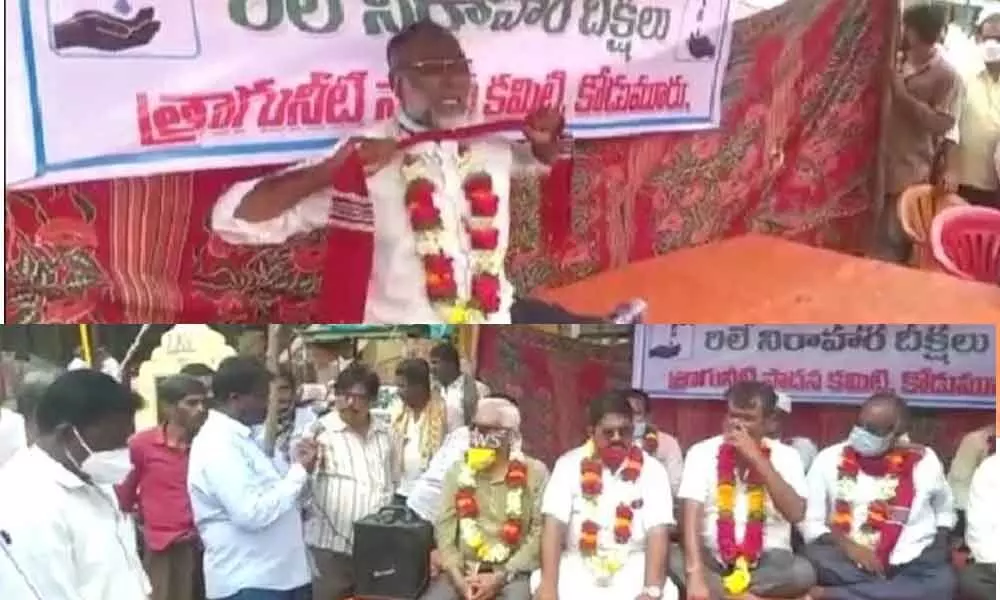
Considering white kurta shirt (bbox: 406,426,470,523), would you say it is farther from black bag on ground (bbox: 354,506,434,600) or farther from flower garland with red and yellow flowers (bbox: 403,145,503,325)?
flower garland with red and yellow flowers (bbox: 403,145,503,325)

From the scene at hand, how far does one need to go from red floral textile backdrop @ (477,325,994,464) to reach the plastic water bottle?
4cm

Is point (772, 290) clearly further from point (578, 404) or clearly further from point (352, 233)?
point (352, 233)

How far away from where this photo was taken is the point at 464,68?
2.06m

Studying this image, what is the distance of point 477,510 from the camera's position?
6.99 ft

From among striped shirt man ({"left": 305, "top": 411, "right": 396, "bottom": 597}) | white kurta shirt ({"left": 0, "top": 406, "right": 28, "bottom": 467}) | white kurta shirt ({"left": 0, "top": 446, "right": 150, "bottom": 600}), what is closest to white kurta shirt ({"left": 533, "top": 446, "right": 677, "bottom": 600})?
striped shirt man ({"left": 305, "top": 411, "right": 396, "bottom": 597})

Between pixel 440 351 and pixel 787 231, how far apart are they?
22.2 inches

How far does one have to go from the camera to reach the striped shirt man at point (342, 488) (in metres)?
2.09

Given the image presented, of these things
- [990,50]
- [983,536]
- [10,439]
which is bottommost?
[983,536]

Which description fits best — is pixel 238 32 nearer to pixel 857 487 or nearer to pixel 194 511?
pixel 194 511

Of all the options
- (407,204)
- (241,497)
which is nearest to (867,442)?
(407,204)

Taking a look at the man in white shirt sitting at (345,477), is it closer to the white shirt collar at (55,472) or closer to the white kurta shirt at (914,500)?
the white shirt collar at (55,472)

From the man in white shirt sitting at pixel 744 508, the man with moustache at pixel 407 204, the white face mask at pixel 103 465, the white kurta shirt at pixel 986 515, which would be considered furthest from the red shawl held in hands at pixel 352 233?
the white kurta shirt at pixel 986 515

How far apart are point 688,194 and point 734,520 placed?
1.59 feet

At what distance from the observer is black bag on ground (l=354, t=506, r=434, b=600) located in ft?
6.87
